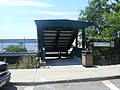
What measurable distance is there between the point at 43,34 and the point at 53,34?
921 millimetres

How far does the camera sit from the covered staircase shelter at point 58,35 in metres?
18.5

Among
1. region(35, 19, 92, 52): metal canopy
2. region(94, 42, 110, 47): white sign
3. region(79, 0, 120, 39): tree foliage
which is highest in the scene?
region(79, 0, 120, 39): tree foliage

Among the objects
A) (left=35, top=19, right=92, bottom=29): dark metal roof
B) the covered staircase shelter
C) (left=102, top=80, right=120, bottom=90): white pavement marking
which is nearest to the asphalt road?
(left=102, top=80, right=120, bottom=90): white pavement marking

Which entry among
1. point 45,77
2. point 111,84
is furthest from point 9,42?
point 111,84

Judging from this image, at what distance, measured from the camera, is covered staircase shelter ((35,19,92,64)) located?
18.5 meters

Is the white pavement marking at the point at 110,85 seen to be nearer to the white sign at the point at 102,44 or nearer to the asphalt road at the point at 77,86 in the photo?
the asphalt road at the point at 77,86

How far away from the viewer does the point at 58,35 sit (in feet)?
69.2

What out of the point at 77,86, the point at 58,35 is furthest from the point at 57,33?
the point at 77,86

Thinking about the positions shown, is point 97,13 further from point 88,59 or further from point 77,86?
point 77,86

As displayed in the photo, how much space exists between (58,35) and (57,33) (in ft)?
1.10

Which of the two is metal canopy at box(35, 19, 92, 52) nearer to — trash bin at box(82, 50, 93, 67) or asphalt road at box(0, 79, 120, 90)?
trash bin at box(82, 50, 93, 67)

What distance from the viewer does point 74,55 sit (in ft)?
73.4

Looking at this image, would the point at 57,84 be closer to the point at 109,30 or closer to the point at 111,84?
the point at 111,84

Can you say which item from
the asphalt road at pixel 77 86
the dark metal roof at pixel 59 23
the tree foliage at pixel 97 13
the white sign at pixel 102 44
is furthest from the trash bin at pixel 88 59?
the tree foliage at pixel 97 13
